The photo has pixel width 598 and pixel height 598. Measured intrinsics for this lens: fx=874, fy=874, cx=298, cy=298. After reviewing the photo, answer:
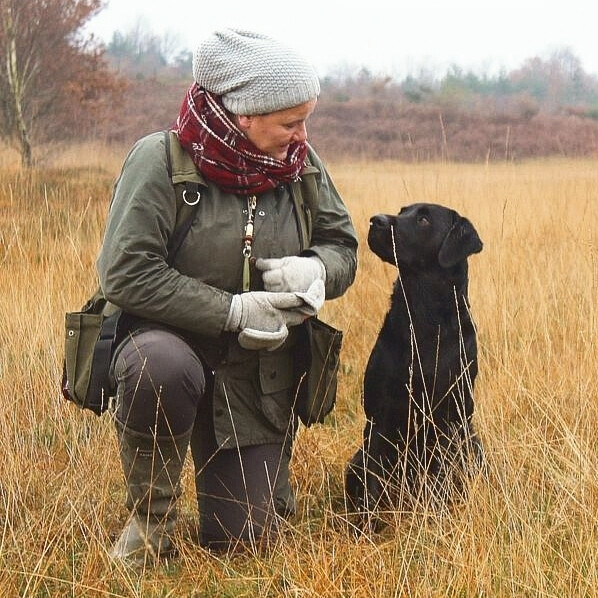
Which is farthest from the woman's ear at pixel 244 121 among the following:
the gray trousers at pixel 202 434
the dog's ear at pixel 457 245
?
the dog's ear at pixel 457 245

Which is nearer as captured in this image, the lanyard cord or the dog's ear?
the lanyard cord

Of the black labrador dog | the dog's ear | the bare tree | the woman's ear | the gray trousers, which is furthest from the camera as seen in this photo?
the bare tree

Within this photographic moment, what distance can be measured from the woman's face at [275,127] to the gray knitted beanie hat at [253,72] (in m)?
0.03

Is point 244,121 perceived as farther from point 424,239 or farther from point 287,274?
point 424,239

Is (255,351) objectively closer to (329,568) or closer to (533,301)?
(329,568)

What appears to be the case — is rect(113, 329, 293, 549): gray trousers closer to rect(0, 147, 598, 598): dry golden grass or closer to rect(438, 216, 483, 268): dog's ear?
rect(0, 147, 598, 598): dry golden grass

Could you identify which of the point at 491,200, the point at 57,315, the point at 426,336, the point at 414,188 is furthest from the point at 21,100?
the point at 426,336

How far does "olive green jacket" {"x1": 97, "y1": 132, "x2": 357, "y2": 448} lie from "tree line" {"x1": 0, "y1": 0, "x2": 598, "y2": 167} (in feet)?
8.12

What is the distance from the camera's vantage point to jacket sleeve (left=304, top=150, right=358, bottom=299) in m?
2.74

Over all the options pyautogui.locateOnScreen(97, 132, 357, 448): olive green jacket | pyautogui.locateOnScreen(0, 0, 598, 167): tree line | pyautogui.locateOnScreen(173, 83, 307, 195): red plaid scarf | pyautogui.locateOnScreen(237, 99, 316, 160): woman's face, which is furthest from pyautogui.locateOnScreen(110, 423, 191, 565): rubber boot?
pyautogui.locateOnScreen(0, 0, 598, 167): tree line

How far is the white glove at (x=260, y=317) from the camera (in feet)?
8.07

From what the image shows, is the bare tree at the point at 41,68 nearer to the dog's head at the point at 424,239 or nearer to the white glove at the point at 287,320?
the dog's head at the point at 424,239

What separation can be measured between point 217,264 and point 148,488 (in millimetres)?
679

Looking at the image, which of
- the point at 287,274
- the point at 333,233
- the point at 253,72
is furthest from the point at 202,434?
the point at 253,72
